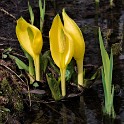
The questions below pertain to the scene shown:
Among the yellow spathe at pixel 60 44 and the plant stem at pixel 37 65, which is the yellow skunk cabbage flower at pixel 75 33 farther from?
the plant stem at pixel 37 65

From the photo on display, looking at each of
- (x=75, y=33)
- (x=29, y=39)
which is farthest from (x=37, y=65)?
(x=75, y=33)

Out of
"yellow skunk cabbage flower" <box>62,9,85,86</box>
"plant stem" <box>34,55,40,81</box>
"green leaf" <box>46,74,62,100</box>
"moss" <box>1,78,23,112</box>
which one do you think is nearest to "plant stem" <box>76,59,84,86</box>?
"yellow skunk cabbage flower" <box>62,9,85,86</box>

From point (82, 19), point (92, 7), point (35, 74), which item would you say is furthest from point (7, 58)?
point (92, 7)

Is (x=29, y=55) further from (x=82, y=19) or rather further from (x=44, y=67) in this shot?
(x=82, y=19)

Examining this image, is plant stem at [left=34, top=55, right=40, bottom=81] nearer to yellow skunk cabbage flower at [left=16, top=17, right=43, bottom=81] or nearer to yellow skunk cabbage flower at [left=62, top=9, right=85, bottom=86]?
yellow skunk cabbage flower at [left=16, top=17, right=43, bottom=81]

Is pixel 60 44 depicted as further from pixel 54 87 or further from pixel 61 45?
pixel 54 87

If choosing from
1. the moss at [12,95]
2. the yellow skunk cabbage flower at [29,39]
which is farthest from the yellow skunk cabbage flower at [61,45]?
the moss at [12,95]
